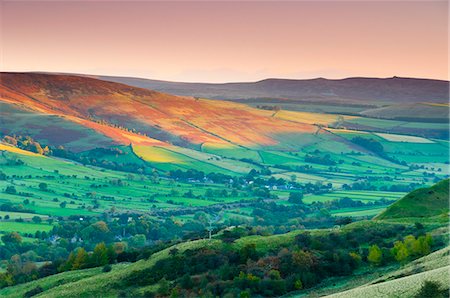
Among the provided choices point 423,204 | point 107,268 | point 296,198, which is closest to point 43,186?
point 296,198

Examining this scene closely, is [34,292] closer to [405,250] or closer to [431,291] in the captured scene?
[405,250]

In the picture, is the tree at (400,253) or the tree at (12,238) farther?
the tree at (12,238)

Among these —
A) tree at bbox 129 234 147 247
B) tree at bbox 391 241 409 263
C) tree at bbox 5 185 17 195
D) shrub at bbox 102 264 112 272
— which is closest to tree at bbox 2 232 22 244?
tree at bbox 129 234 147 247

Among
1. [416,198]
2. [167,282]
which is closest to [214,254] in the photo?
[167,282]

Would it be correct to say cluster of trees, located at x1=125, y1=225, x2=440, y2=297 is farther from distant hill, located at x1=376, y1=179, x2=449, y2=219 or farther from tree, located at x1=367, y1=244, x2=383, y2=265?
distant hill, located at x1=376, y1=179, x2=449, y2=219

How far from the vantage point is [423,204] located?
107000 mm

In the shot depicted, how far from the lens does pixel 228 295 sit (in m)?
66.6

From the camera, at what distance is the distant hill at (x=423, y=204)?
104006 millimetres

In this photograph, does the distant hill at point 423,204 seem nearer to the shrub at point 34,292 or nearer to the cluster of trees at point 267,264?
the cluster of trees at point 267,264

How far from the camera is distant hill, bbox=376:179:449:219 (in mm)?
104006

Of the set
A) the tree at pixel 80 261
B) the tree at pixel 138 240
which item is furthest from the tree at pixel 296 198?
the tree at pixel 80 261

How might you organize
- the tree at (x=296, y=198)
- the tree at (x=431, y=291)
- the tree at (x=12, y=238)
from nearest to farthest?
the tree at (x=431, y=291), the tree at (x=12, y=238), the tree at (x=296, y=198)

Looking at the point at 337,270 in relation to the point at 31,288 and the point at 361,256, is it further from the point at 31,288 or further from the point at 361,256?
the point at 31,288

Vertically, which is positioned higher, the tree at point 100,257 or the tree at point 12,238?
the tree at point 100,257
